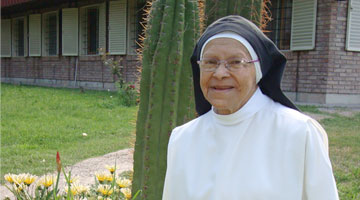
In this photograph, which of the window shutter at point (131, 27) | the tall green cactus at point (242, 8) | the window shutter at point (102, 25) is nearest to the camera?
the tall green cactus at point (242, 8)

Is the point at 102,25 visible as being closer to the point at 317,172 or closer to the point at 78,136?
the point at 78,136

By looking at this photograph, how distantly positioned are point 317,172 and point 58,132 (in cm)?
666

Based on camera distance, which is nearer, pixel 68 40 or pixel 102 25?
pixel 102 25

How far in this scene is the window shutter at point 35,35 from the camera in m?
21.1

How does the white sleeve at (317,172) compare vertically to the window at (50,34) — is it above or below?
below

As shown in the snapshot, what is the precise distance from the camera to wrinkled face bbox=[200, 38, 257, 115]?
5.91ft

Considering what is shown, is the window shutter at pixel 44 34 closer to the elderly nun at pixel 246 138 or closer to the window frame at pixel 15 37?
the window frame at pixel 15 37

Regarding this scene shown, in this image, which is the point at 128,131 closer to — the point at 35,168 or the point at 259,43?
the point at 35,168

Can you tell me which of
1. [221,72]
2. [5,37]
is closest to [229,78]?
[221,72]

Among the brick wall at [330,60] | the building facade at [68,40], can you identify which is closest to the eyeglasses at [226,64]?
the brick wall at [330,60]

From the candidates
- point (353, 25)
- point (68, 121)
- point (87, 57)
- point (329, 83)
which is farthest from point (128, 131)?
point (87, 57)

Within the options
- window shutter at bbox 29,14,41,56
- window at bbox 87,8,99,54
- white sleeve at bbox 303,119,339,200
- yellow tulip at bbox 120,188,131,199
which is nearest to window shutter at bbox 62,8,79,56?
window at bbox 87,8,99,54

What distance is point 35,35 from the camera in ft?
70.0

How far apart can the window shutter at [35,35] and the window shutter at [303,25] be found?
14.4m
